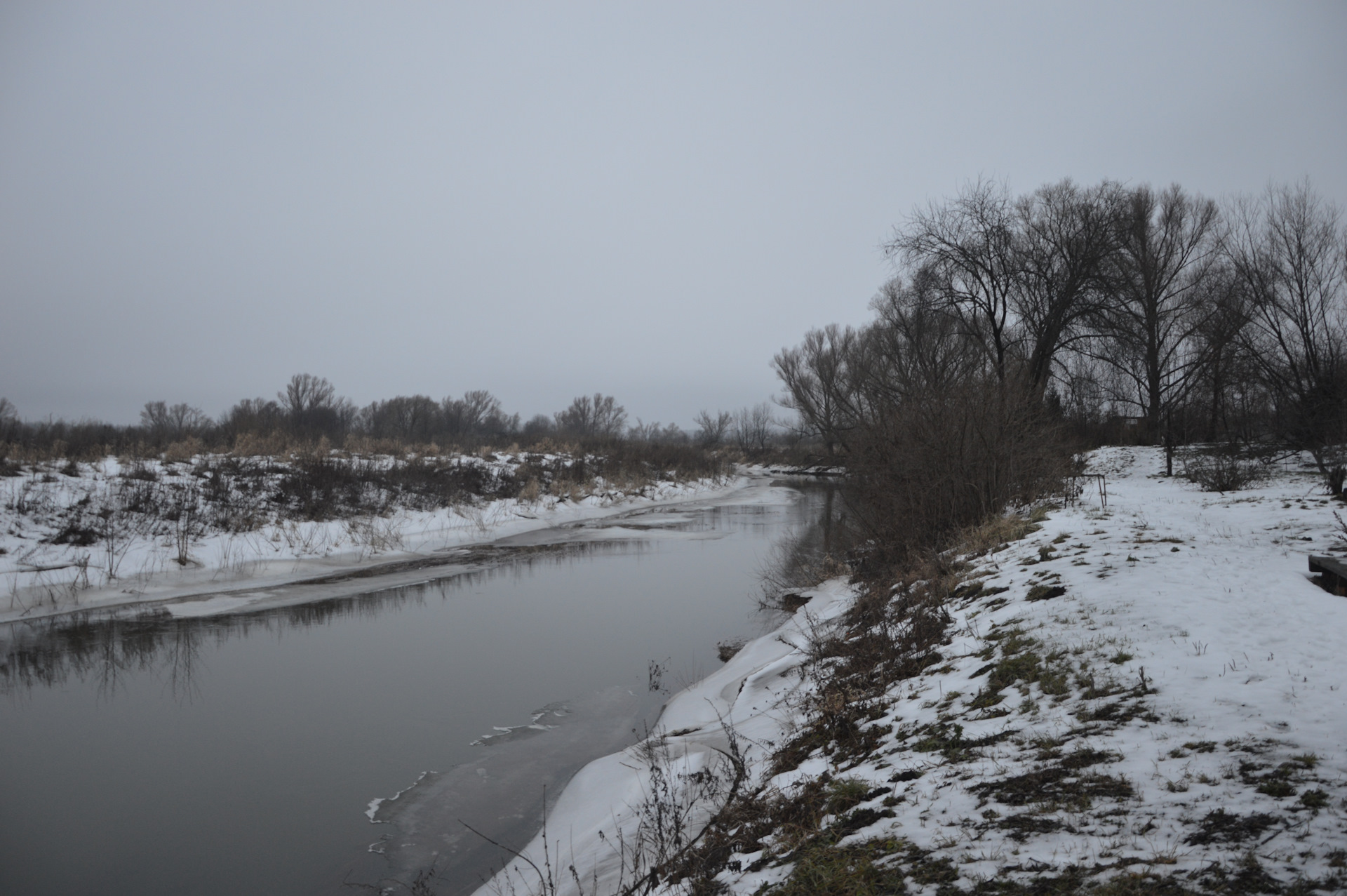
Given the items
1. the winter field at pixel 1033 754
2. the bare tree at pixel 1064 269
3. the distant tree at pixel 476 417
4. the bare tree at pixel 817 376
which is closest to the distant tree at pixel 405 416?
the distant tree at pixel 476 417

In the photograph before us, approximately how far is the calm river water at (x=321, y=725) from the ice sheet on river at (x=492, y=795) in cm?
2

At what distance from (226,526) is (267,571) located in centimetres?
245

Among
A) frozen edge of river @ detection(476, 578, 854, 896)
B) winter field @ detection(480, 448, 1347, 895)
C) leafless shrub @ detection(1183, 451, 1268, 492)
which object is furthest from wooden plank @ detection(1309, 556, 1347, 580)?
leafless shrub @ detection(1183, 451, 1268, 492)

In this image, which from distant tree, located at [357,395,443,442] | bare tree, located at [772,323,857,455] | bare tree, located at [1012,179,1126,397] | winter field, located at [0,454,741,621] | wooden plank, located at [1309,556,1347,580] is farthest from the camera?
distant tree, located at [357,395,443,442]

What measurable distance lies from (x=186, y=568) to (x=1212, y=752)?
1599 cm

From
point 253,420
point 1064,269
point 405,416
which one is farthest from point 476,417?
point 1064,269

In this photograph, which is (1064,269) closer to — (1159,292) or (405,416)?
(1159,292)

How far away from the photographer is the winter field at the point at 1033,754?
2.68 metres

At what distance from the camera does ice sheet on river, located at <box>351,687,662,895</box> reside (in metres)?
4.98

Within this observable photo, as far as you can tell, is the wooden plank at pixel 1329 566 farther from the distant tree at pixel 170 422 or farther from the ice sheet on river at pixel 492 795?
the distant tree at pixel 170 422

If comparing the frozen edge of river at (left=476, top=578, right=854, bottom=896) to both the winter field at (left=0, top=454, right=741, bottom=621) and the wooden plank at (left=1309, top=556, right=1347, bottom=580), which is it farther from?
the winter field at (left=0, top=454, right=741, bottom=621)

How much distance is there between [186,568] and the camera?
13.8 m

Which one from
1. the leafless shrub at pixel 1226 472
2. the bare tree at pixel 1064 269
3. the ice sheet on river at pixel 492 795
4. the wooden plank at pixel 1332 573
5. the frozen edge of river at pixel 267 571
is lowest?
the ice sheet on river at pixel 492 795

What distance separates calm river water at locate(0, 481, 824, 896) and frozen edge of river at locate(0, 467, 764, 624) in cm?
77
